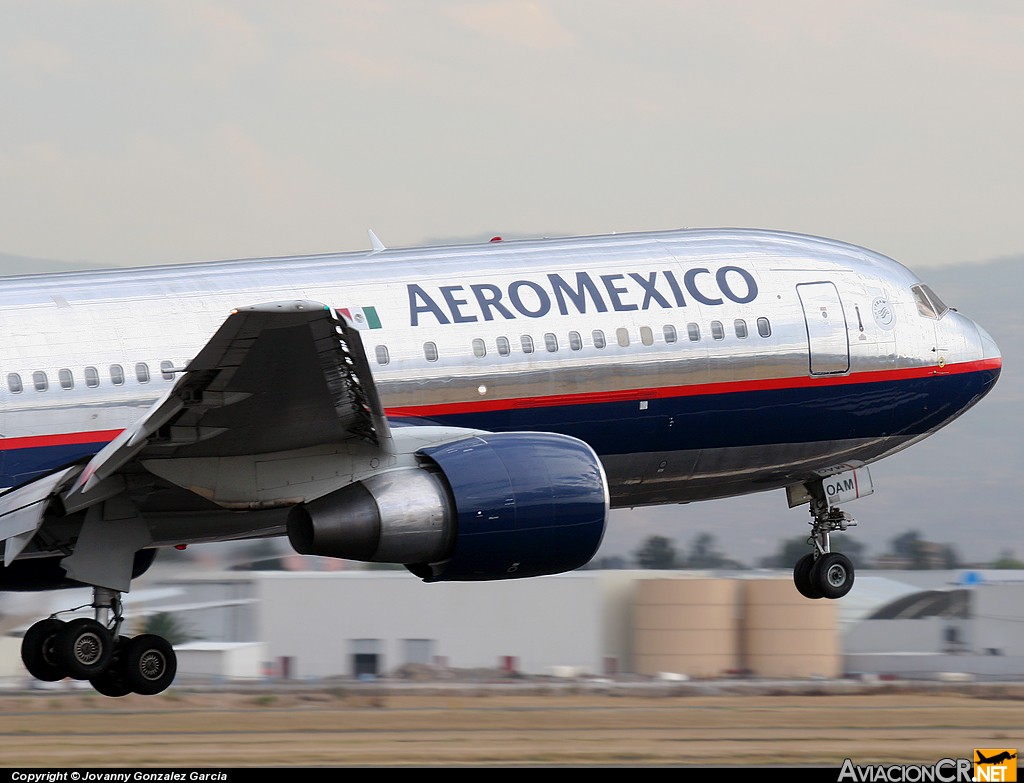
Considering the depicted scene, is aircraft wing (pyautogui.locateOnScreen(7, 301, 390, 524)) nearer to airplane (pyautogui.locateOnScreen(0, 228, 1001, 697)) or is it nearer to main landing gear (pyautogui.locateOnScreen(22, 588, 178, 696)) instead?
airplane (pyautogui.locateOnScreen(0, 228, 1001, 697))

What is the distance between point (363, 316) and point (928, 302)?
960cm

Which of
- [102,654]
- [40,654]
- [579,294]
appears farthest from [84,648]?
[579,294]

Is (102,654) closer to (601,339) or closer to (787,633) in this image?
(601,339)

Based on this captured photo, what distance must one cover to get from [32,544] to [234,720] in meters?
11.3

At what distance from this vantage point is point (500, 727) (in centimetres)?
3030

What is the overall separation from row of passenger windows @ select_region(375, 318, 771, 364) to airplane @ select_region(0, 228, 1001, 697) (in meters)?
0.04

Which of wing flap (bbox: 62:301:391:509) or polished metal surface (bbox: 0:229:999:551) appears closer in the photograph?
wing flap (bbox: 62:301:391:509)

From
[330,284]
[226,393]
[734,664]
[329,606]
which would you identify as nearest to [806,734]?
[330,284]

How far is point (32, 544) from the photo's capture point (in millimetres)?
21766

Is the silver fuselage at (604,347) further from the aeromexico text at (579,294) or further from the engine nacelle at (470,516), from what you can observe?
the engine nacelle at (470,516)

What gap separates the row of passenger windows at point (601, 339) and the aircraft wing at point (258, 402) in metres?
2.26

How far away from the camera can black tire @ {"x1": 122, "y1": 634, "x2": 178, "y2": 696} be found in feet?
74.5

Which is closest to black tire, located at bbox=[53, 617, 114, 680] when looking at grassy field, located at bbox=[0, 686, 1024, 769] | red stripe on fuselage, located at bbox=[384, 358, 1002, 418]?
grassy field, located at bbox=[0, 686, 1024, 769]

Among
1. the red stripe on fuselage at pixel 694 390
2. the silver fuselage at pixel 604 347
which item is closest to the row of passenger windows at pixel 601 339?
the silver fuselage at pixel 604 347
